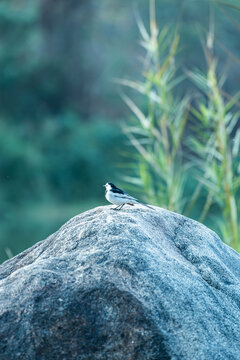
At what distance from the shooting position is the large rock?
2.35 meters

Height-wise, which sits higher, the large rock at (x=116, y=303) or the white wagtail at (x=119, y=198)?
the white wagtail at (x=119, y=198)

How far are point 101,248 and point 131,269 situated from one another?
18cm

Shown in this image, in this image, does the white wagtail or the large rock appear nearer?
the large rock

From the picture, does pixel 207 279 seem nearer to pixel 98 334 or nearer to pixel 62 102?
pixel 98 334

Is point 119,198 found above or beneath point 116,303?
above

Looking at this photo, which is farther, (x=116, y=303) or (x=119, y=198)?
(x=119, y=198)

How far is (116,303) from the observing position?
2.38 meters

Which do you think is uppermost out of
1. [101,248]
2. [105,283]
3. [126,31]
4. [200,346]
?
[126,31]

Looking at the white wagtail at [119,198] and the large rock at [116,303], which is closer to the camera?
the large rock at [116,303]

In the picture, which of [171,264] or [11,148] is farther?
[11,148]

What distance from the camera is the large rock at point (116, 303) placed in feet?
7.70

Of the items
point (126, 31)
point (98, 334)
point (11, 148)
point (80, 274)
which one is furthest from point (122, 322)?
point (126, 31)

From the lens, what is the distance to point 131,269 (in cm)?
248

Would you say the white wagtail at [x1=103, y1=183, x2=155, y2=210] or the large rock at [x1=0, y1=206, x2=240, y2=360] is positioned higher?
the white wagtail at [x1=103, y1=183, x2=155, y2=210]
